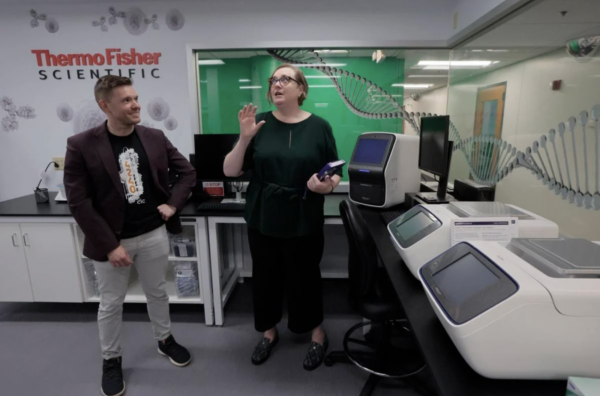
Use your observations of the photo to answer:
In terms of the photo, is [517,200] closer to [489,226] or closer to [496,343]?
[489,226]

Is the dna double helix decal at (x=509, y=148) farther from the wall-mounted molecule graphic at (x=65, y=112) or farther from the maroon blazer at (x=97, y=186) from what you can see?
the wall-mounted molecule graphic at (x=65, y=112)

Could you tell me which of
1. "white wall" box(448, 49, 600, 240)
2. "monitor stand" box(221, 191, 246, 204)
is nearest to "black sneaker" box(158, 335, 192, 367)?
"monitor stand" box(221, 191, 246, 204)

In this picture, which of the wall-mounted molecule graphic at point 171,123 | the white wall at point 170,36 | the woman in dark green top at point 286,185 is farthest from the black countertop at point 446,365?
the wall-mounted molecule graphic at point 171,123

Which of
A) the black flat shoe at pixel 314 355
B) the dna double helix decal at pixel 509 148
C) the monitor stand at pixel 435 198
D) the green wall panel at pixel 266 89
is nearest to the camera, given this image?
the dna double helix decal at pixel 509 148

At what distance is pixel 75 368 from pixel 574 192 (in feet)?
9.04

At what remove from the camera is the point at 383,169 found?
80.2 inches

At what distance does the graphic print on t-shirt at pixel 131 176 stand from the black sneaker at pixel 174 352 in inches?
36.1

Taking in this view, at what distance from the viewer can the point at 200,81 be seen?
2.73m

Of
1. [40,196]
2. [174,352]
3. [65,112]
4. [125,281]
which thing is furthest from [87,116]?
[174,352]

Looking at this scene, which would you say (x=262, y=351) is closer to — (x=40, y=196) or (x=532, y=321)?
(x=532, y=321)

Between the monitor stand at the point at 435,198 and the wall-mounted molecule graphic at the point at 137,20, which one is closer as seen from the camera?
the monitor stand at the point at 435,198

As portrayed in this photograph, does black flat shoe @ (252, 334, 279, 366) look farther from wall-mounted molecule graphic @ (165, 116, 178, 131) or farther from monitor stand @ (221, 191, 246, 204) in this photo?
wall-mounted molecule graphic @ (165, 116, 178, 131)

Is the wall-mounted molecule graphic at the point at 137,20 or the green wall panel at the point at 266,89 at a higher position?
the wall-mounted molecule graphic at the point at 137,20

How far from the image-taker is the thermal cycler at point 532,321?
688 millimetres
